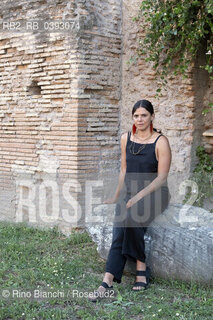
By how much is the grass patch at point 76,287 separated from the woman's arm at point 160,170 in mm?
834

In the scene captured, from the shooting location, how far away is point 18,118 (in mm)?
6480

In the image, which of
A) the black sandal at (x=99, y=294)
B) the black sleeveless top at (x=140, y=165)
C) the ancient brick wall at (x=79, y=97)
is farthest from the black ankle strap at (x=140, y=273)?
the ancient brick wall at (x=79, y=97)

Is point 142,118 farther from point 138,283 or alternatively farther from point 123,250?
point 138,283

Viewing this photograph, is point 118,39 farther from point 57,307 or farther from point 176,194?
point 57,307

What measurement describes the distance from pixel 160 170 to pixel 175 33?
6.52 feet

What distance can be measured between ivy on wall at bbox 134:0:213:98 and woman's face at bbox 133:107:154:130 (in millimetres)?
1282

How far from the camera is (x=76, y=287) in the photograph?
4031mm

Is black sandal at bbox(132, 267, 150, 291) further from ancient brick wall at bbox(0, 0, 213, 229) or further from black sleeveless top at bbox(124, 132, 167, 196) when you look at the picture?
ancient brick wall at bbox(0, 0, 213, 229)

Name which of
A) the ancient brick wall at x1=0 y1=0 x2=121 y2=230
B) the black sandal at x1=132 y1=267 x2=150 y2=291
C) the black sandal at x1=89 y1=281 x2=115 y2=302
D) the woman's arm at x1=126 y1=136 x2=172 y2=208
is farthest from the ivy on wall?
the black sandal at x1=89 y1=281 x2=115 y2=302

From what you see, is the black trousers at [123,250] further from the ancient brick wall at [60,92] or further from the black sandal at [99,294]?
the ancient brick wall at [60,92]

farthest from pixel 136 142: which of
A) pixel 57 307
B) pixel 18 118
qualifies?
pixel 18 118

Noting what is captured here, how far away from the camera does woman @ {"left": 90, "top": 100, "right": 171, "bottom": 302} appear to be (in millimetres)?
3990

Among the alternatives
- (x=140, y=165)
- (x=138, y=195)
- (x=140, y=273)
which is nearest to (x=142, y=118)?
(x=140, y=165)

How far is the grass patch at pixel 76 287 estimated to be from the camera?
3.48m
